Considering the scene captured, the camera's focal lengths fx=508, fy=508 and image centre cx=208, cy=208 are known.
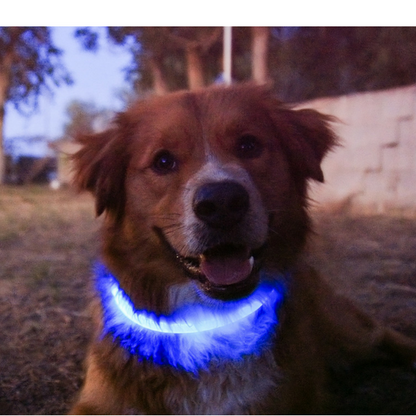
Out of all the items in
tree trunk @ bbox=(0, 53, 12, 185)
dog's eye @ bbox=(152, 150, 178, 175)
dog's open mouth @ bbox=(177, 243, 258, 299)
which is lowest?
dog's open mouth @ bbox=(177, 243, 258, 299)

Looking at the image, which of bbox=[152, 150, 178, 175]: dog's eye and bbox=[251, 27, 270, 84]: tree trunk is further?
bbox=[251, 27, 270, 84]: tree trunk

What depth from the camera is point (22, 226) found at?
2.07m

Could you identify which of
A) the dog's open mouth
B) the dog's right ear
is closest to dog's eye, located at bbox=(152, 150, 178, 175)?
the dog's right ear

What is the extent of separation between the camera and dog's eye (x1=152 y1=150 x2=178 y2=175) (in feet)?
5.38

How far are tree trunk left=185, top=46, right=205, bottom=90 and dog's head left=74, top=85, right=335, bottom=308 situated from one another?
0.20 meters

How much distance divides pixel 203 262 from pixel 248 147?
40cm

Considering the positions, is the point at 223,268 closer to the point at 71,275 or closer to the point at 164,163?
the point at 164,163

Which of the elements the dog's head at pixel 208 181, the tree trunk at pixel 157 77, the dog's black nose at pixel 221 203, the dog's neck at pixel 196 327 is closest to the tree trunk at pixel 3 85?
the dog's head at pixel 208 181

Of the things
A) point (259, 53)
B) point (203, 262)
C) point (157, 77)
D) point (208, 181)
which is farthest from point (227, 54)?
point (203, 262)

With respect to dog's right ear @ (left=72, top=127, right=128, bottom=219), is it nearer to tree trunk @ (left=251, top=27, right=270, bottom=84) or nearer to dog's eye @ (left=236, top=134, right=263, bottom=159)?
dog's eye @ (left=236, top=134, right=263, bottom=159)

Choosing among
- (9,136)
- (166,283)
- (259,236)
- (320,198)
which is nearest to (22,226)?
(9,136)

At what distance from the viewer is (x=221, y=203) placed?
1470mm

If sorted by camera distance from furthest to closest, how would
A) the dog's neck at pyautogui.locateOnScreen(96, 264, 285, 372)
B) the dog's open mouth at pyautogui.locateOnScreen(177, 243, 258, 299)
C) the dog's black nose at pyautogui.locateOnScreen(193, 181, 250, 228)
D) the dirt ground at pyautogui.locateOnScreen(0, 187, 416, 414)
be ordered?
the dirt ground at pyautogui.locateOnScreen(0, 187, 416, 414)
the dog's neck at pyautogui.locateOnScreen(96, 264, 285, 372)
the dog's open mouth at pyautogui.locateOnScreen(177, 243, 258, 299)
the dog's black nose at pyautogui.locateOnScreen(193, 181, 250, 228)

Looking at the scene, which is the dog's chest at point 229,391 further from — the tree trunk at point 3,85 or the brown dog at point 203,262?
the tree trunk at point 3,85
